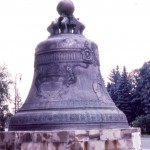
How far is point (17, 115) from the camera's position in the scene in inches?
247

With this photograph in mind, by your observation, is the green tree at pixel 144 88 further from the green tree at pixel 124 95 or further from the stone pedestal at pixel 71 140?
the stone pedestal at pixel 71 140

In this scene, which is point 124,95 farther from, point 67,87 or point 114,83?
point 67,87

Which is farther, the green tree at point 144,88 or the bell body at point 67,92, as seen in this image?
the green tree at point 144,88

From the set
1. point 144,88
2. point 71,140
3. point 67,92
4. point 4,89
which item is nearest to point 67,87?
point 67,92

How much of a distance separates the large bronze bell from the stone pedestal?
9.9 inches

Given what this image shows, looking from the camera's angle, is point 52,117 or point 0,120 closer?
point 52,117

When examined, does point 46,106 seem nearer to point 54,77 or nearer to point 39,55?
point 54,77

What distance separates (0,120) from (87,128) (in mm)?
22404

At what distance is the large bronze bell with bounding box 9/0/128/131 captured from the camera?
575 cm

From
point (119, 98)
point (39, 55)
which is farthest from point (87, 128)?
point (119, 98)

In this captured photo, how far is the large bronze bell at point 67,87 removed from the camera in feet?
18.9

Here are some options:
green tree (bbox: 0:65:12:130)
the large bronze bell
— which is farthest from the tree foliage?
the large bronze bell

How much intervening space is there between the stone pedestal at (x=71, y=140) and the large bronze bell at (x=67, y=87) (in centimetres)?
25

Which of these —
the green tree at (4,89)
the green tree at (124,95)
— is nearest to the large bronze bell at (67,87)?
the green tree at (4,89)
